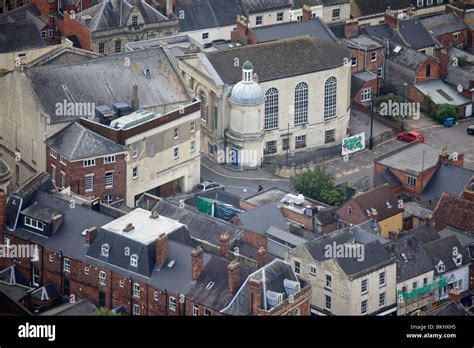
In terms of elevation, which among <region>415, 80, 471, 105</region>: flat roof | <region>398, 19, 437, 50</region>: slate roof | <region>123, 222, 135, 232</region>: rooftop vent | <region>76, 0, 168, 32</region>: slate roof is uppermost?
<region>76, 0, 168, 32</region>: slate roof

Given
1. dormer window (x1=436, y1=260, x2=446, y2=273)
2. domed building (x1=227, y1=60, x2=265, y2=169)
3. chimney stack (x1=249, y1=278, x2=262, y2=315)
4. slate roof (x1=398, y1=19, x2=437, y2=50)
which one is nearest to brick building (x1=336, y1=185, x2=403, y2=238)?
dormer window (x1=436, y1=260, x2=446, y2=273)

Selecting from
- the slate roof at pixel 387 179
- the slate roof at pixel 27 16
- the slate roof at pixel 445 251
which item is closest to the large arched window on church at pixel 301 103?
the slate roof at pixel 387 179

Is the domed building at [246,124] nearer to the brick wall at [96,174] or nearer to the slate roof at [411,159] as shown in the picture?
the slate roof at [411,159]

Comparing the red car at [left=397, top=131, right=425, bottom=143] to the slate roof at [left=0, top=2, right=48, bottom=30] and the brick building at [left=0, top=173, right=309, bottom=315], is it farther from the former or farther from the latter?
the brick building at [left=0, top=173, right=309, bottom=315]

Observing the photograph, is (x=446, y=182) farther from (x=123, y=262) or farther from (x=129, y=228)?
(x=123, y=262)

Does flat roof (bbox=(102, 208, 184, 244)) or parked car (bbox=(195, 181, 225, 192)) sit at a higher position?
flat roof (bbox=(102, 208, 184, 244))
